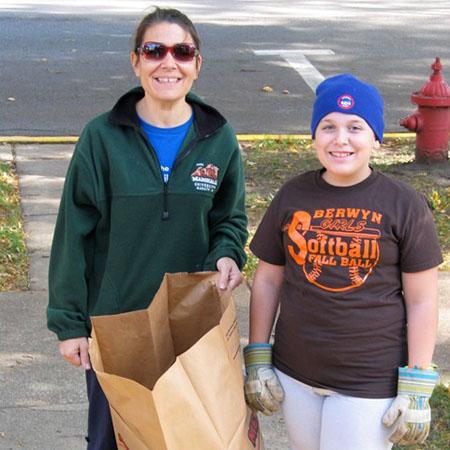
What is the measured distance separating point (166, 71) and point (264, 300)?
741 millimetres

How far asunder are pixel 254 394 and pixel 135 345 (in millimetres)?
370

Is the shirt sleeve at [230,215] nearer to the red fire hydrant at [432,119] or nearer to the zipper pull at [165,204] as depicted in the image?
the zipper pull at [165,204]

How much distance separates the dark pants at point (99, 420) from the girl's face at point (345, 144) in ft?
3.37

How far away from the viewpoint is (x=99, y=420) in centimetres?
288

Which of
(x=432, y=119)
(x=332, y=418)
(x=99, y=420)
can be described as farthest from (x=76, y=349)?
(x=432, y=119)

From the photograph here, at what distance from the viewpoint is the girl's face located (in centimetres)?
244

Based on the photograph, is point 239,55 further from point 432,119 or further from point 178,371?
point 178,371

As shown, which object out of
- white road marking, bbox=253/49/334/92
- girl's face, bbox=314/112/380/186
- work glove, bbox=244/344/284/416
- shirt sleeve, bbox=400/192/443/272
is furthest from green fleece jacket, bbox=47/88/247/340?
white road marking, bbox=253/49/334/92

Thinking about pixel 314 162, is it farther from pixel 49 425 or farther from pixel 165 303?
pixel 165 303

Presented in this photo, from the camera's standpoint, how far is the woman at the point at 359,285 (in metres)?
2.40

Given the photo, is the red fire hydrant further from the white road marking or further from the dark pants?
the dark pants

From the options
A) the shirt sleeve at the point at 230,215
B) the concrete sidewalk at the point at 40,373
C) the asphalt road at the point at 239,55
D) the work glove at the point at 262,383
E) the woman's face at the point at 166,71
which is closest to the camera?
the work glove at the point at 262,383

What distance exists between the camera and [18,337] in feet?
14.4

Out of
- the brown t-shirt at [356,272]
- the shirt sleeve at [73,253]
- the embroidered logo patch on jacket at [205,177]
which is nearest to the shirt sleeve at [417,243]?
the brown t-shirt at [356,272]
